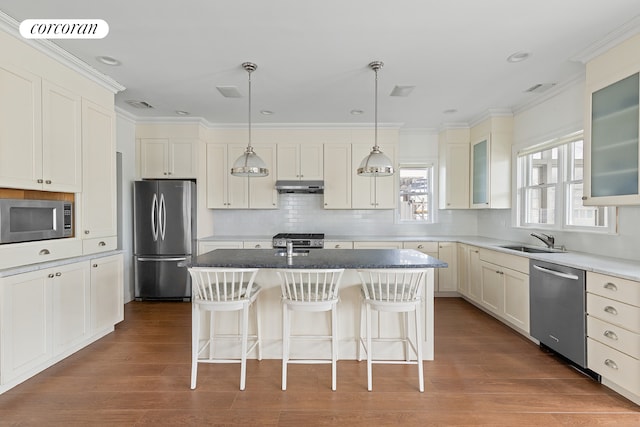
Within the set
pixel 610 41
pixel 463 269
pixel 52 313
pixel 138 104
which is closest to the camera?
pixel 610 41

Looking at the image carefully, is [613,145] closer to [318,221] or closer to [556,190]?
[556,190]

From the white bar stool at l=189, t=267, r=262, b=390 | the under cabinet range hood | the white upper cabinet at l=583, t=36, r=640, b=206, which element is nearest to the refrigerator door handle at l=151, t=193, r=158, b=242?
the under cabinet range hood

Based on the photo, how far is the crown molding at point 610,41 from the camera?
2299 mm

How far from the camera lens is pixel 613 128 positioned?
2.51 metres

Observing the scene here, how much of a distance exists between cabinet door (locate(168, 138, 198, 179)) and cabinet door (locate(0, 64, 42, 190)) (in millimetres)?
2112

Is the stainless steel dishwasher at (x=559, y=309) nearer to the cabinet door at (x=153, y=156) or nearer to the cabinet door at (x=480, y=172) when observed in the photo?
the cabinet door at (x=480, y=172)

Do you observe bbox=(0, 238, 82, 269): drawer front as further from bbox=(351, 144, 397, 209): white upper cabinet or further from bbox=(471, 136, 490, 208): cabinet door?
bbox=(471, 136, 490, 208): cabinet door

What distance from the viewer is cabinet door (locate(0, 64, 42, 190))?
227cm

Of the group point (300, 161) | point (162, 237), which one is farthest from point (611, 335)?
point (162, 237)

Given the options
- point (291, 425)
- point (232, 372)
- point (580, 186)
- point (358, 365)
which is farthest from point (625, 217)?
point (232, 372)

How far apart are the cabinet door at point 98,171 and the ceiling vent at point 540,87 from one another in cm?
469

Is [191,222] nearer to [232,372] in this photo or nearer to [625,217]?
[232,372]

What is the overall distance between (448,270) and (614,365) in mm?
2553

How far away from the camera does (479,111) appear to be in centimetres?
435
